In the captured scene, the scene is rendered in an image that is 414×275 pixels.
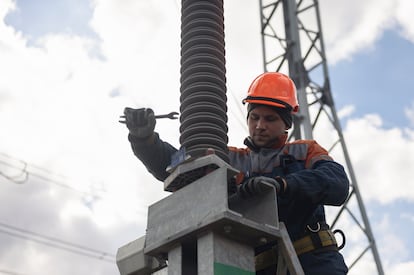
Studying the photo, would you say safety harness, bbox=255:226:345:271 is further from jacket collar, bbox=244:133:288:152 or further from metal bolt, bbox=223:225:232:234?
metal bolt, bbox=223:225:232:234

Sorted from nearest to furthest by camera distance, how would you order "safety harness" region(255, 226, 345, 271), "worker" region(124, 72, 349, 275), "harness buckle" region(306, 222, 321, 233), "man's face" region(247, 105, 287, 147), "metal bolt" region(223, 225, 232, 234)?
"metal bolt" region(223, 225, 232, 234) → "worker" region(124, 72, 349, 275) → "safety harness" region(255, 226, 345, 271) → "harness buckle" region(306, 222, 321, 233) → "man's face" region(247, 105, 287, 147)

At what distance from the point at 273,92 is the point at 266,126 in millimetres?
179

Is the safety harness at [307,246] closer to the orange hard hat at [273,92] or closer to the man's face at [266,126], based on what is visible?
the man's face at [266,126]

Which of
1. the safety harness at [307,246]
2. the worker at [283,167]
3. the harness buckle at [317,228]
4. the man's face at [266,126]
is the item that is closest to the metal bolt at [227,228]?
the worker at [283,167]

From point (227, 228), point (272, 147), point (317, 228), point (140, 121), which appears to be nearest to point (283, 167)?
point (272, 147)

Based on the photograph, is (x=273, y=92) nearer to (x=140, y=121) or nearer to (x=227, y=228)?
(x=140, y=121)

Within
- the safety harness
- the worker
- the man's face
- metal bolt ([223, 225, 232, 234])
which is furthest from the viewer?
the man's face

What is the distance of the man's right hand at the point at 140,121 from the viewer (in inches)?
98.7

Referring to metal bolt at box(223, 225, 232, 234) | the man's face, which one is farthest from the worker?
metal bolt at box(223, 225, 232, 234)

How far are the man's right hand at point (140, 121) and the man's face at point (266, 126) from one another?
598 mm

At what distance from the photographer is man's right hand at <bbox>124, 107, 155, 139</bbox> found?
2508 mm

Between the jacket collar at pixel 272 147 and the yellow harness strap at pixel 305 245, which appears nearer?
the yellow harness strap at pixel 305 245

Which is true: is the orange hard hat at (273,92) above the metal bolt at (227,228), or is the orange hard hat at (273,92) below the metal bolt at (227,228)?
above

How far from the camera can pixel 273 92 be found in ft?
9.69
